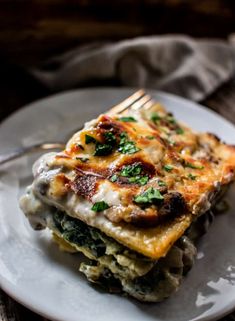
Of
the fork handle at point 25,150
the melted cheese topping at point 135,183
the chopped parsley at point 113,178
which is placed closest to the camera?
the melted cheese topping at point 135,183

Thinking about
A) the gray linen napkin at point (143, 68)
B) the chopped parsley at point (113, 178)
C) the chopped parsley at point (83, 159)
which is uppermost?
the chopped parsley at point (113, 178)

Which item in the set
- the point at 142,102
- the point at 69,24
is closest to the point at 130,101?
the point at 142,102

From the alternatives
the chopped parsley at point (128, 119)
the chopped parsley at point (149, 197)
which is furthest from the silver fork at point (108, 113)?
the chopped parsley at point (149, 197)

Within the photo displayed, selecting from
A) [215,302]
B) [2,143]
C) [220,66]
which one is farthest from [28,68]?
[215,302]

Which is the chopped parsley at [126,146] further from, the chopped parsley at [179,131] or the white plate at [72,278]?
the white plate at [72,278]

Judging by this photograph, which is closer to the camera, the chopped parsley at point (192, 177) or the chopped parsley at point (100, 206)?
the chopped parsley at point (100, 206)

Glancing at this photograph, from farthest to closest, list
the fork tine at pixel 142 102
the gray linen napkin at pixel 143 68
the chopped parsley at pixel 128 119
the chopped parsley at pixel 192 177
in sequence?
the gray linen napkin at pixel 143 68, the fork tine at pixel 142 102, the chopped parsley at pixel 128 119, the chopped parsley at pixel 192 177

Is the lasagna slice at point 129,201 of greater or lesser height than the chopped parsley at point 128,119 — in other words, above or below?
below

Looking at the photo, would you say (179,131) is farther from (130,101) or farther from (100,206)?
(100,206)
